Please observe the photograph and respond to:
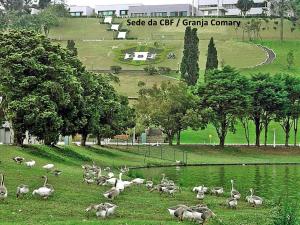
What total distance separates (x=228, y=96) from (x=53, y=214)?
6438 centimetres

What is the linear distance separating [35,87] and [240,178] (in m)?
19.4

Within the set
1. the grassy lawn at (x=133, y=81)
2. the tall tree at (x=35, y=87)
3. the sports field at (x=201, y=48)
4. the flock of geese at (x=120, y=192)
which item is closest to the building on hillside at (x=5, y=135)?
the tall tree at (x=35, y=87)

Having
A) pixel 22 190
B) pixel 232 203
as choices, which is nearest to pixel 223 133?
pixel 232 203

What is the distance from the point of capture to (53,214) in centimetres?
2261

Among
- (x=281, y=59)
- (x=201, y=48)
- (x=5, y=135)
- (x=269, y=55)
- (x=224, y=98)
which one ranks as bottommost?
(x=5, y=135)

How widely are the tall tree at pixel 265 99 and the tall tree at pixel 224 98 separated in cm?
169

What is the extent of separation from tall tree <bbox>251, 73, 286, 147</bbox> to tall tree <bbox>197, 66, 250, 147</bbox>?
5.55ft

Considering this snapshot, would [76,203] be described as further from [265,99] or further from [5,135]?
[265,99]

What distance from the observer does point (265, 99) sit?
285ft

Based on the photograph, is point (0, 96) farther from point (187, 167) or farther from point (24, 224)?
point (24, 224)

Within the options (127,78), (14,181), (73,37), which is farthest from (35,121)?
(73,37)

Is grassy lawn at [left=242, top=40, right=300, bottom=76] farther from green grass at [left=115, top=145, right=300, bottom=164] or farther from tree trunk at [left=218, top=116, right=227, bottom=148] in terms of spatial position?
green grass at [left=115, top=145, right=300, bottom=164]

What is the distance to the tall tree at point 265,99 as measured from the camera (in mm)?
86188

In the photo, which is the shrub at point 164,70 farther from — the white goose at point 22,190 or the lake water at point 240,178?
the white goose at point 22,190
